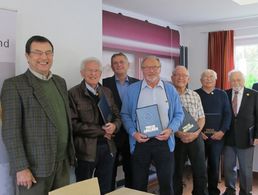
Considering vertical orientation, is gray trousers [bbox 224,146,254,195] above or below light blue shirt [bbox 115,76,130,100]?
below

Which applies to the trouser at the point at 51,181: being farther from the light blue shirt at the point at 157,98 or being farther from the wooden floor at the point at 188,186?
the wooden floor at the point at 188,186

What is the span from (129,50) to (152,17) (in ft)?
2.80

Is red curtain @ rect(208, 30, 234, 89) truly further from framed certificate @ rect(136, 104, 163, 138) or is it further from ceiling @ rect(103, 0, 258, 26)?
framed certificate @ rect(136, 104, 163, 138)

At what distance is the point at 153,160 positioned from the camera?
2764mm

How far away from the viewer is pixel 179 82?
322cm

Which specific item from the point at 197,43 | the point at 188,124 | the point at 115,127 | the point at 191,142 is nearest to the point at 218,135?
the point at 191,142

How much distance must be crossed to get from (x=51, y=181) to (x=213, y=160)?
6.85 ft

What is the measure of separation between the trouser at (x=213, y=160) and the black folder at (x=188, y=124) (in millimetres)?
560

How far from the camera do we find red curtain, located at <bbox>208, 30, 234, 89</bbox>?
5008 mm

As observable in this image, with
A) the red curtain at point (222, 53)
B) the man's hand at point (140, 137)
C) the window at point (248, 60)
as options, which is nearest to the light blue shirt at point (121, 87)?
the man's hand at point (140, 137)

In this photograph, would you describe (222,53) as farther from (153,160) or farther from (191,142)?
(153,160)

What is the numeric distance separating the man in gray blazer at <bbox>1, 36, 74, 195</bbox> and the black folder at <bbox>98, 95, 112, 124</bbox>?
0.41 meters

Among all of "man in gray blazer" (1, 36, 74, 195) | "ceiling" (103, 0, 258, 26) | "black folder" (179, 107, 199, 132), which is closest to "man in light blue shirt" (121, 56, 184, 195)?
"black folder" (179, 107, 199, 132)

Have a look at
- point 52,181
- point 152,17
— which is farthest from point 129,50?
point 52,181
